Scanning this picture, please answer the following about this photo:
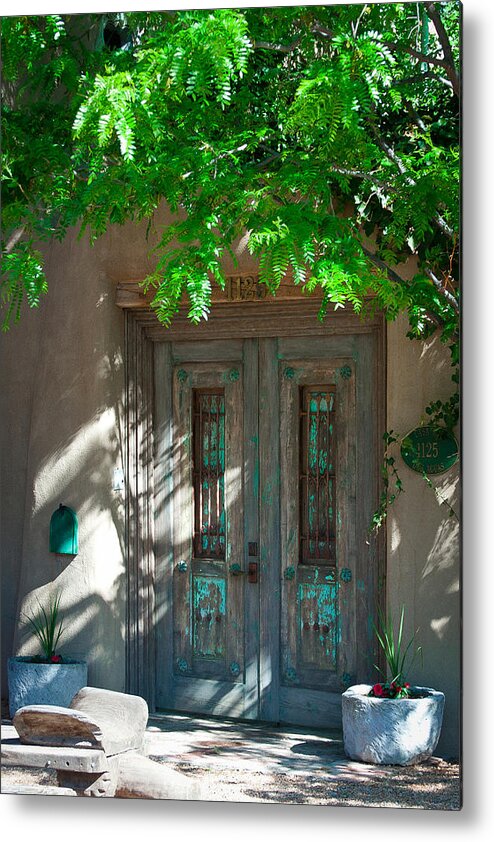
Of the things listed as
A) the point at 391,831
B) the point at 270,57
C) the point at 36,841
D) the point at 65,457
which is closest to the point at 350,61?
the point at 270,57

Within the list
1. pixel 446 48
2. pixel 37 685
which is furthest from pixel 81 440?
pixel 446 48

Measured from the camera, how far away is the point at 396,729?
12.6ft

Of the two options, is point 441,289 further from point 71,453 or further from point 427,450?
point 71,453

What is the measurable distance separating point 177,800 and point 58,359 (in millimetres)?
1815

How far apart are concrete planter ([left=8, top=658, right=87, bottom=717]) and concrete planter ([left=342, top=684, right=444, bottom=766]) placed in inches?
42.6

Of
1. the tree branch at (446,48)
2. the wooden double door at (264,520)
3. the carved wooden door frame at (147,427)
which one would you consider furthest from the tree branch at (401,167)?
the carved wooden door frame at (147,427)

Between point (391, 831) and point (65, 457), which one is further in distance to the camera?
point (65, 457)

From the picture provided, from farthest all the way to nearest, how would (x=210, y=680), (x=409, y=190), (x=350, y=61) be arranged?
(x=210, y=680) < (x=409, y=190) < (x=350, y=61)

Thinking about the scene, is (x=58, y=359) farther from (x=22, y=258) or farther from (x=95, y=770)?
(x=95, y=770)

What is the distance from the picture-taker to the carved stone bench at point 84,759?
146 inches

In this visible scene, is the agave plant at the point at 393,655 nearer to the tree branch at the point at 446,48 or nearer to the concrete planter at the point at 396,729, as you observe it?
the concrete planter at the point at 396,729

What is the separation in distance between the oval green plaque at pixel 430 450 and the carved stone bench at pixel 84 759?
4.46 feet

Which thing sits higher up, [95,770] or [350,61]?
[350,61]

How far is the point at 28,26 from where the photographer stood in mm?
3934
